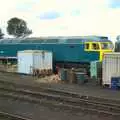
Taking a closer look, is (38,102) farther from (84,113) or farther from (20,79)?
(20,79)

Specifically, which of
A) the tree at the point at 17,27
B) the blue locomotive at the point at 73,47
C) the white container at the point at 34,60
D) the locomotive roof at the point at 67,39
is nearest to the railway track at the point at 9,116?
the blue locomotive at the point at 73,47

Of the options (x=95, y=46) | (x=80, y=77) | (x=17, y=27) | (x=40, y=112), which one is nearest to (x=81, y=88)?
(x=80, y=77)

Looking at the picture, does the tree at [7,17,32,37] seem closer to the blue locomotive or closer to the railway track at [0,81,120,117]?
the blue locomotive

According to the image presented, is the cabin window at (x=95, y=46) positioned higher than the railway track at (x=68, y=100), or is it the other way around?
the cabin window at (x=95, y=46)

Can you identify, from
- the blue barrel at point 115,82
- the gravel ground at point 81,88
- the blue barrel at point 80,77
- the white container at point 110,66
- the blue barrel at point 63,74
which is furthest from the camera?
the blue barrel at point 63,74

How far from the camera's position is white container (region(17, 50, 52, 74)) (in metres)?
39.2

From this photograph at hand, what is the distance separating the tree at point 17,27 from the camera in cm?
Result: 8638

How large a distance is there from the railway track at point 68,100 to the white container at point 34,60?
1057 centimetres

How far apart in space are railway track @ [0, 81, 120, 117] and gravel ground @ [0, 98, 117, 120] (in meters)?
0.72

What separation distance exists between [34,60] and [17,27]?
4844cm

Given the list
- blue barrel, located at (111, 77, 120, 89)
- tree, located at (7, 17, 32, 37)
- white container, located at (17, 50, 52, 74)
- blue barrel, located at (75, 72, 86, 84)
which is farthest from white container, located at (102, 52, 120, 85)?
tree, located at (7, 17, 32, 37)

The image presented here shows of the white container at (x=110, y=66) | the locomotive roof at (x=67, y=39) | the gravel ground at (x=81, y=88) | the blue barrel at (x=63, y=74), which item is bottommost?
the gravel ground at (x=81, y=88)

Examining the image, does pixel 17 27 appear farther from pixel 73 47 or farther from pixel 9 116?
pixel 9 116

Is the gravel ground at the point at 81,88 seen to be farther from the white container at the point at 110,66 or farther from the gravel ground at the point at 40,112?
the gravel ground at the point at 40,112
